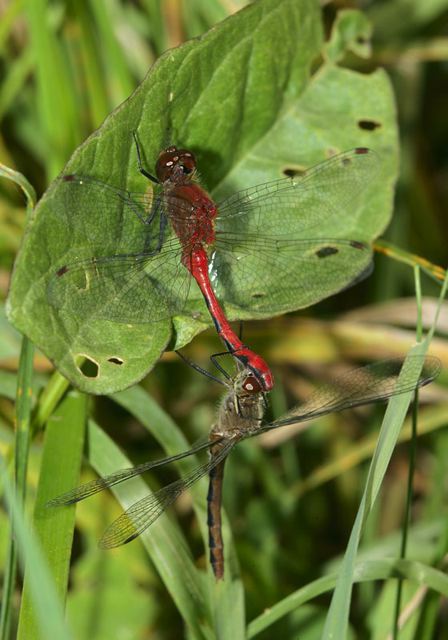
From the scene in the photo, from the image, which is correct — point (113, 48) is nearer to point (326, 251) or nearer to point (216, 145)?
point (216, 145)

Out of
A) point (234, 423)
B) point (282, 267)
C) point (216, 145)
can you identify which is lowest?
point (234, 423)

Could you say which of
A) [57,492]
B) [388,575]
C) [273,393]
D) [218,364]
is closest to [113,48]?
[218,364]

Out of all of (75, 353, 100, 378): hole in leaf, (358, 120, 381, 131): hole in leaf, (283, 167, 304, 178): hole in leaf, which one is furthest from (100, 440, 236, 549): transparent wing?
(358, 120, 381, 131): hole in leaf

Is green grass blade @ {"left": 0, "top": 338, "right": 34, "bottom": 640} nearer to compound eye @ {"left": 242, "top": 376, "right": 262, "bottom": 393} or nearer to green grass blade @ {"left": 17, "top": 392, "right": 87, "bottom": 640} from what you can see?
green grass blade @ {"left": 17, "top": 392, "right": 87, "bottom": 640}

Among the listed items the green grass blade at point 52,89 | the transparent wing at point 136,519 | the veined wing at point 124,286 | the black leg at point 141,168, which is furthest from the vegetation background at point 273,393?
the black leg at point 141,168

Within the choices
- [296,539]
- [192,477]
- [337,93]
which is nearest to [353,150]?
[337,93]

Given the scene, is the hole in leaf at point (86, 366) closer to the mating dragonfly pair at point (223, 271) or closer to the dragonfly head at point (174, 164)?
the mating dragonfly pair at point (223, 271)

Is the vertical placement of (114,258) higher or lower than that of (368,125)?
lower
